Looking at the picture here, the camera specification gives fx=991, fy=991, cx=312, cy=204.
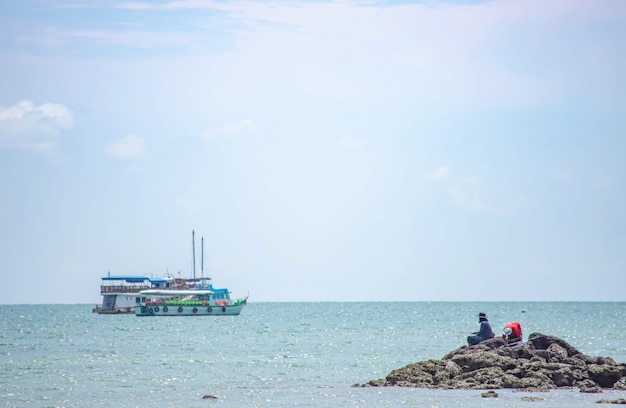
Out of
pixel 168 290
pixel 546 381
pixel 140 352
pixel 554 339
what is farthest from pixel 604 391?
pixel 168 290

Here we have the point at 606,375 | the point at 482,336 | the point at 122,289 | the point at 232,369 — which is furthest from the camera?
the point at 122,289

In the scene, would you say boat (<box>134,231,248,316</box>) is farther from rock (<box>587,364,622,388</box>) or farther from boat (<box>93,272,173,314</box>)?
rock (<box>587,364,622,388</box>)

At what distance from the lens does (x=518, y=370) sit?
105ft

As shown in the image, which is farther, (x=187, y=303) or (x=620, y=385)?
(x=187, y=303)

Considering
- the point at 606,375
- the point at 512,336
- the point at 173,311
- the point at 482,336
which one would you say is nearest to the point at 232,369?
the point at 482,336

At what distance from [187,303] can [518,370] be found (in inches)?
3043

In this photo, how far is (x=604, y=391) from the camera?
30.1m

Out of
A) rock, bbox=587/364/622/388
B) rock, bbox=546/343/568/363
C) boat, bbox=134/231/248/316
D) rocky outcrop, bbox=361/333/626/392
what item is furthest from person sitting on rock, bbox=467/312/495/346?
boat, bbox=134/231/248/316

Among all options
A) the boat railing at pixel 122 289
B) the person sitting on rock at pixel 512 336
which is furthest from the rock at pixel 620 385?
the boat railing at pixel 122 289

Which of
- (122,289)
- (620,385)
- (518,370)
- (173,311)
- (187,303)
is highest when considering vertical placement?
(122,289)

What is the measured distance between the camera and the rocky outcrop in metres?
31.0

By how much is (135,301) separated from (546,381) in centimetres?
8829

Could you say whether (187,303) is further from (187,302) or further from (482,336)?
(482,336)

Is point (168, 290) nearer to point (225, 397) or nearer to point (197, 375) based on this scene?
point (197, 375)
